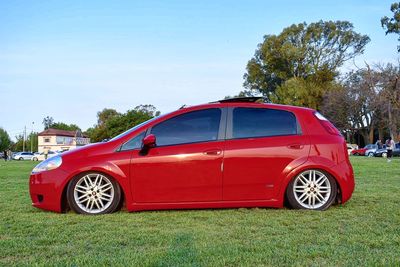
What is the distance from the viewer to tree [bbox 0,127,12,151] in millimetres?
113750

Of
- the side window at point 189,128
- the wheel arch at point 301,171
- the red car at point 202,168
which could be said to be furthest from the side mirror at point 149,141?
the wheel arch at point 301,171

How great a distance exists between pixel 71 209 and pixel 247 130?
2.49 m

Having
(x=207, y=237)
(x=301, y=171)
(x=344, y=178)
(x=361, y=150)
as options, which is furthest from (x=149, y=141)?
(x=361, y=150)

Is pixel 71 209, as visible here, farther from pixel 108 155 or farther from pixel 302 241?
pixel 302 241

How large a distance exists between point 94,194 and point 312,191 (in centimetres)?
279

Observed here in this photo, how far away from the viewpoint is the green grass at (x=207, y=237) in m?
3.47

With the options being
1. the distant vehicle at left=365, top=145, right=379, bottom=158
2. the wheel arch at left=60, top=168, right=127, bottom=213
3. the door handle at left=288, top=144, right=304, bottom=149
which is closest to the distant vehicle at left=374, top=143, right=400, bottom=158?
the distant vehicle at left=365, top=145, right=379, bottom=158

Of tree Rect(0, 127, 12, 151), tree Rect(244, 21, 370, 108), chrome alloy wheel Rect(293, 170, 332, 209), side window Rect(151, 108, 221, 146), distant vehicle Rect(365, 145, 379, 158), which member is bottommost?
distant vehicle Rect(365, 145, 379, 158)

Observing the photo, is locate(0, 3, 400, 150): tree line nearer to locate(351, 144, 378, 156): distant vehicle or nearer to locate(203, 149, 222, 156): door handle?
locate(351, 144, 378, 156): distant vehicle

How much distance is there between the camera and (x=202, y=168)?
18.7 ft

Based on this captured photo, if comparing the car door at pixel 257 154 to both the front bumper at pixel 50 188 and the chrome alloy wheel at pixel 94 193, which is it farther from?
the front bumper at pixel 50 188

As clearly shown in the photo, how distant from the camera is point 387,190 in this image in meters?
8.06

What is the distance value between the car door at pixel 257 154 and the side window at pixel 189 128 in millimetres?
211

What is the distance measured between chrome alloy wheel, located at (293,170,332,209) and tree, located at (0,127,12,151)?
4655 inches
